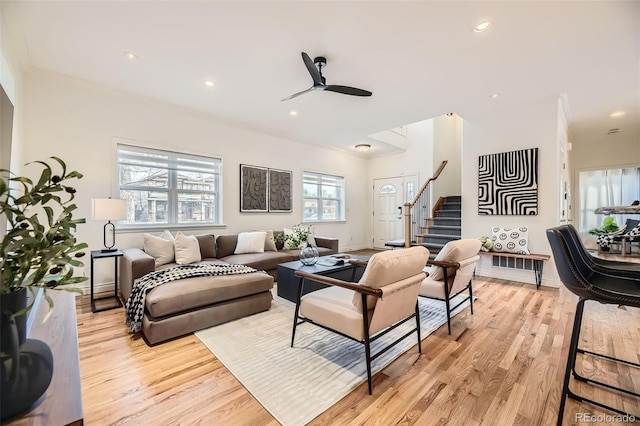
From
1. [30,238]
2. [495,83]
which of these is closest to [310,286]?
[30,238]

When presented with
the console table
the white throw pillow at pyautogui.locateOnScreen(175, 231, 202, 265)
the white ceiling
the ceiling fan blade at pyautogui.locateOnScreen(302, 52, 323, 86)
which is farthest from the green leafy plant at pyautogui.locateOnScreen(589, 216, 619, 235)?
the console table

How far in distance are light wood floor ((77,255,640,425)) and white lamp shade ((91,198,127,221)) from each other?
43.3 inches

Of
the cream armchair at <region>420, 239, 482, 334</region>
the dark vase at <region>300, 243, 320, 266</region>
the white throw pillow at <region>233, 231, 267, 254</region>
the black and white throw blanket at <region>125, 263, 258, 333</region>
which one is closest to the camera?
the black and white throw blanket at <region>125, 263, 258, 333</region>

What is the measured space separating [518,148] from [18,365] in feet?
18.5

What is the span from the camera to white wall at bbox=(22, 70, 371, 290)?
3334 millimetres

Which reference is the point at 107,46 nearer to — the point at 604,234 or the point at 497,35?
the point at 497,35

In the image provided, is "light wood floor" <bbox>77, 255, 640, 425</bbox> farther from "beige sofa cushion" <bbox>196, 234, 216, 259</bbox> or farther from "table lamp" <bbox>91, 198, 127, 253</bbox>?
"beige sofa cushion" <bbox>196, 234, 216, 259</bbox>

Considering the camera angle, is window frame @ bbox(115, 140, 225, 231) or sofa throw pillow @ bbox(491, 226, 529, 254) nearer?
window frame @ bbox(115, 140, 225, 231)

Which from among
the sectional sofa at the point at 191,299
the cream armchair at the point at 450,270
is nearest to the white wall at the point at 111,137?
the sectional sofa at the point at 191,299

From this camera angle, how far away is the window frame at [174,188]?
391 centimetres

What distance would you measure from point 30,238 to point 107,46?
2970mm

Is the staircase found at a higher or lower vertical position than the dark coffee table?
higher

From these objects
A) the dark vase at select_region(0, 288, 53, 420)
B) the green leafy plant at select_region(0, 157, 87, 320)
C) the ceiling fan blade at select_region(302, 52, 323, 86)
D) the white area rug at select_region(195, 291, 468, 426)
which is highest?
the ceiling fan blade at select_region(302, 52, 323, 86)
